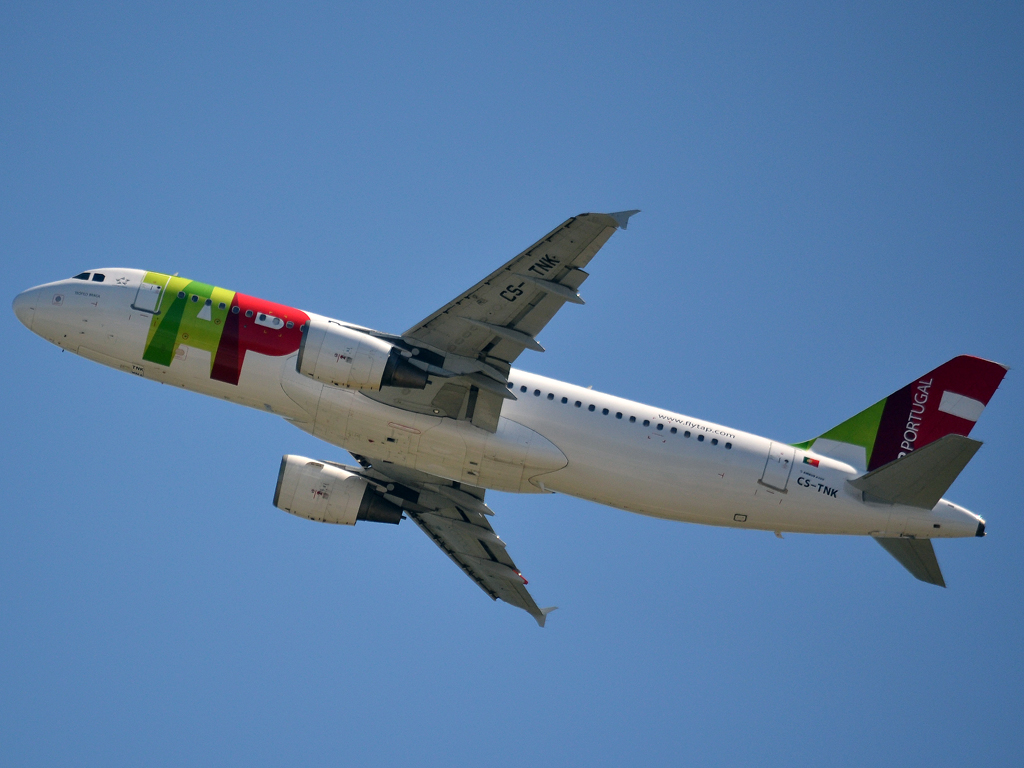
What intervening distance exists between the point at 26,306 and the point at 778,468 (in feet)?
79.2

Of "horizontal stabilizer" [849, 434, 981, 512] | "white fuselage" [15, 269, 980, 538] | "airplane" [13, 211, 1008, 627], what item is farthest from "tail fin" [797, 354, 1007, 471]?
"horizontal stabilizer" [849, 434, 981, 512]

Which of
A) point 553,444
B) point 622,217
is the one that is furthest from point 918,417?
point 622,217

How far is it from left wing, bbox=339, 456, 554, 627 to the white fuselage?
13.6 feet

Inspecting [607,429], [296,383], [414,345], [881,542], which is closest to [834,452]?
[881,542]

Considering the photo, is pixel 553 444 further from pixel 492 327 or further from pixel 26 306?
pixel 26 306

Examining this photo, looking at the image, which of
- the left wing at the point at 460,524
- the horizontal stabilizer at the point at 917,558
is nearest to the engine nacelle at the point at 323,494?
the left wing at the point at 460,524

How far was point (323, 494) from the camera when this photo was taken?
33469 mm

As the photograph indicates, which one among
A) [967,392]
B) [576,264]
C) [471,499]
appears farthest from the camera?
[471,499]

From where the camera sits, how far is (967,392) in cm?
3209

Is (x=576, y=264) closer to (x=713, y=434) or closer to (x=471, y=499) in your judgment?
(x=713, y=434)

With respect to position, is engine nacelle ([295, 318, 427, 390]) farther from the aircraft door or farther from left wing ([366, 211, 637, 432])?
the aircraft door

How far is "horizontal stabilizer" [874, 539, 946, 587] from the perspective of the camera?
1192 inches

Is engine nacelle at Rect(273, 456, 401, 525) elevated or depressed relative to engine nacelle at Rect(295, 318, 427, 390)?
depressed

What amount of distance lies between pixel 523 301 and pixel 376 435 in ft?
20.6
